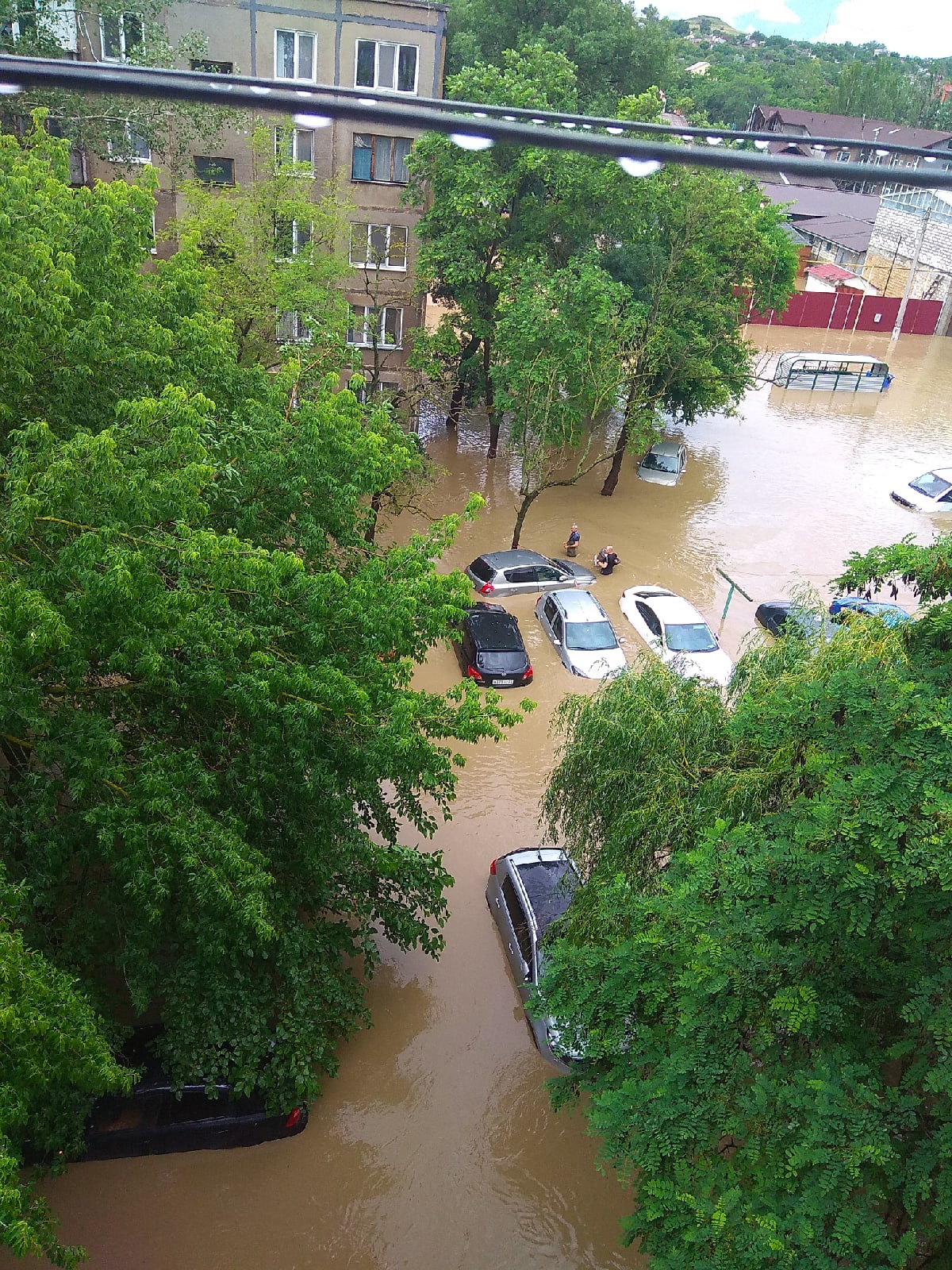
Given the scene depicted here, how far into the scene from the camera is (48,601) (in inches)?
290

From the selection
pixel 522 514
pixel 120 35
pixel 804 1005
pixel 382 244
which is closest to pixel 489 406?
pixel 382 244

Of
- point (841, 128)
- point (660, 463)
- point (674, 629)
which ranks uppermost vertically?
point (841, 128)

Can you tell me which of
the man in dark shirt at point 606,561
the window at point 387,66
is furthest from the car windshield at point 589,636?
the window at point 387,66

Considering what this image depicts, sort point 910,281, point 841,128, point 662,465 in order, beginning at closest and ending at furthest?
point 662,465, point 910,281, point 841,128

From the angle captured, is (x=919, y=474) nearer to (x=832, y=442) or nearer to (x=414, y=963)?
(x=832, y=442)

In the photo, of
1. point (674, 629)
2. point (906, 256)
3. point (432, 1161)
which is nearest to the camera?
point (432, 1161)

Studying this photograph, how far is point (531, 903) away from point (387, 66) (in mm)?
21506

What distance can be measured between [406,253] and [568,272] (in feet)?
18.7

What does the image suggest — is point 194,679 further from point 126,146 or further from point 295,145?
point 295,145

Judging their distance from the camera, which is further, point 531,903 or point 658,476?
point 658,476

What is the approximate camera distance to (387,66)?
23.3 metres

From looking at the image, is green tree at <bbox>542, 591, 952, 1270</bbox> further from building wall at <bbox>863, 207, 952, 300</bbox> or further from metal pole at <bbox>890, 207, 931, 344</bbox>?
building wall at <bbox>863, 207, 952, 300</bbox>

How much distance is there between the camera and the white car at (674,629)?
59.0 ft

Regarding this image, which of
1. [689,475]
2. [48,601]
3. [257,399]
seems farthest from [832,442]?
[48,601]
